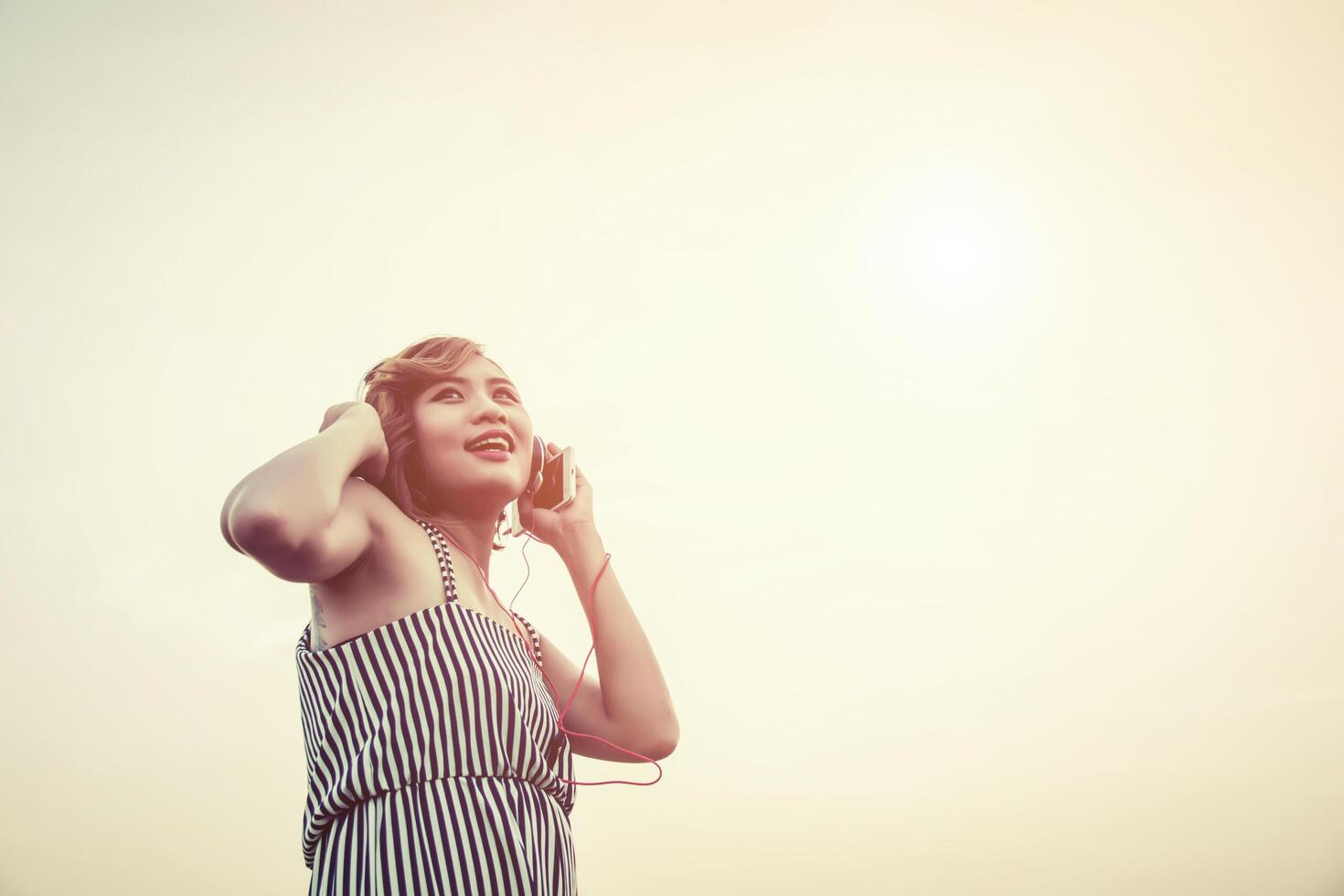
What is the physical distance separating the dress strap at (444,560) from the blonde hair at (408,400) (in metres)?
0.04

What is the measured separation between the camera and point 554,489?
1428 mm

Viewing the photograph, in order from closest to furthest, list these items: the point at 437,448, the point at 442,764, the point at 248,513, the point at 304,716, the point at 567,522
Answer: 1. the point at 248,513
2. the point at 442,764
3. the point at 304,716
4. the point at 437,448
5. the point at 567,522

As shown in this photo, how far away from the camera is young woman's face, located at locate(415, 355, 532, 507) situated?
123 cm

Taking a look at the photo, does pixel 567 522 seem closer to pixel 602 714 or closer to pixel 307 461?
pixel 602 714

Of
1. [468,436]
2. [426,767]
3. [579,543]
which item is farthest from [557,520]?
[426,767]

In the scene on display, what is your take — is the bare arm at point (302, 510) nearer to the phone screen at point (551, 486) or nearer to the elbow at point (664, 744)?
the phone screen at point (551, 486)

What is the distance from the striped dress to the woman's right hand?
0.75 feet

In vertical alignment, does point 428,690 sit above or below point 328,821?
above

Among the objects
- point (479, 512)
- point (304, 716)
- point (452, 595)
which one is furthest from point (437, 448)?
point (304, 716)

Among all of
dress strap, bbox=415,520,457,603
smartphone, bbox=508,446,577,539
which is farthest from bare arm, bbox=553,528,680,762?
dress strap, bbox=415,520,457,603

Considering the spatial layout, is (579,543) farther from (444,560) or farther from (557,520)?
(444,560)

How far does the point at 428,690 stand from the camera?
3.10ft

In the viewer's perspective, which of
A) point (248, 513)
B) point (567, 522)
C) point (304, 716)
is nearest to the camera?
point (248, 513)

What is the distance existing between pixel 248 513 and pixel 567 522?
0.63 metres
